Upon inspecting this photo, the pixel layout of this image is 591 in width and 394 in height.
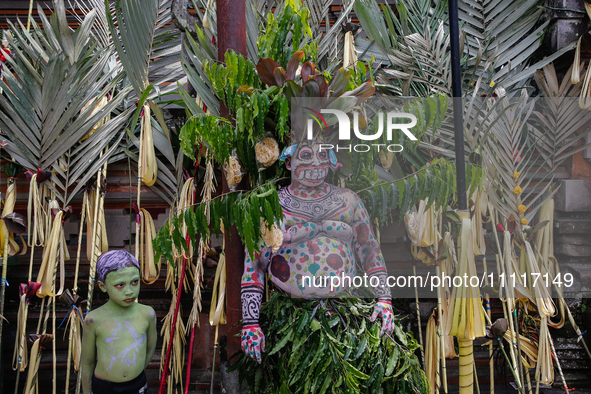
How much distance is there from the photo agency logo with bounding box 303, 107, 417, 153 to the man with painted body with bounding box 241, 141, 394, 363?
0.12m

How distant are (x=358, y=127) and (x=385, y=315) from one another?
3.13 ft

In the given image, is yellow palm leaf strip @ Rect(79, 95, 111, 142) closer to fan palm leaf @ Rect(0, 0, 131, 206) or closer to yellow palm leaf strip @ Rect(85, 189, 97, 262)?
fan palm leaf @ Rect(0, 0, 131, 206)

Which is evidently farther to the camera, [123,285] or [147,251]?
[147,251]

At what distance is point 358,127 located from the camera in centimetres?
236

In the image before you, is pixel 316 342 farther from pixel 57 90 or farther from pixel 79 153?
pixel 57 90

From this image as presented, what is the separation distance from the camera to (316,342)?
2.15 metres

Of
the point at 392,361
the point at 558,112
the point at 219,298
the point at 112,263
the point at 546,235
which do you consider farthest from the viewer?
the point at 558,112

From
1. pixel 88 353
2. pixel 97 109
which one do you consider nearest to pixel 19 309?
pixel 88 353

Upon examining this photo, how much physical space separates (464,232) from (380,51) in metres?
1.65

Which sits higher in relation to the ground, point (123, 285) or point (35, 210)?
point (35, 210)

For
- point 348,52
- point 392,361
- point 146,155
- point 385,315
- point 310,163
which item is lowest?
point 392,361

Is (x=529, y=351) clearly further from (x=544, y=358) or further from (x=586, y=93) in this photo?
(x=586, y=93)

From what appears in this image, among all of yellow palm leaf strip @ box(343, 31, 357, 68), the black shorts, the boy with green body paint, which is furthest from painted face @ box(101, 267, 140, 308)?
yellow palm leaf strip @ box(343, 31, 357, 68)

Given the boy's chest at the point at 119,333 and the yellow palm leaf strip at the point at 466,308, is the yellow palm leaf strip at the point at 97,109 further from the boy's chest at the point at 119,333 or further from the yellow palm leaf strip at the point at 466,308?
the yellow palm leaf strip at the point at 466,308
